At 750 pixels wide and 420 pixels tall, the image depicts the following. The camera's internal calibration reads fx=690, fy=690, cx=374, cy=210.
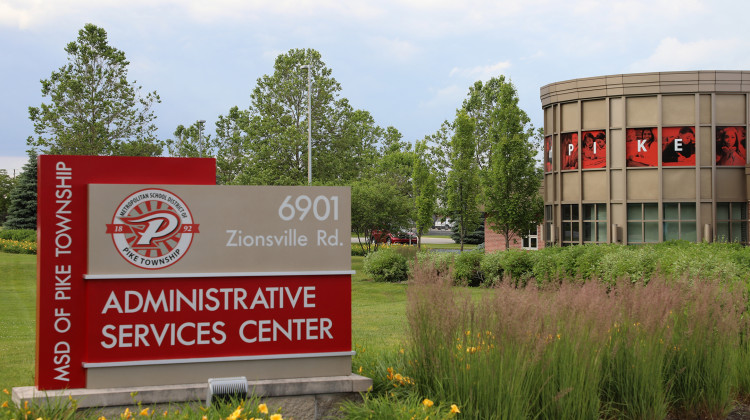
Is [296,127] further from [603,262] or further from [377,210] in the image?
[603,262]

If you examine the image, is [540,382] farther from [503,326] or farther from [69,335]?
[69,335]

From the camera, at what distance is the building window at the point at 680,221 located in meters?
27.2

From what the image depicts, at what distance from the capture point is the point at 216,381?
17.6ft

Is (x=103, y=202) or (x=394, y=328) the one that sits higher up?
(x=103, y=202)

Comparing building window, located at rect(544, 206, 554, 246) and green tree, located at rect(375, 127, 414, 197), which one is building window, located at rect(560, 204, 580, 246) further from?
green tree, located at rect(375, 127, 414, 197)

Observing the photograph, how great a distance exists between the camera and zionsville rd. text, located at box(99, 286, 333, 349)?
5422 mm

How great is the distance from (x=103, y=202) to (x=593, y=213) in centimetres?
2599

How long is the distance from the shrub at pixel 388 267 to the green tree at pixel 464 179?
14.4 m

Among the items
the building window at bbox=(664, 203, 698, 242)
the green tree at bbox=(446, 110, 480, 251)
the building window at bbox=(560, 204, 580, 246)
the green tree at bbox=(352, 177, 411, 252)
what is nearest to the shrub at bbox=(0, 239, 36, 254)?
the green tree at bbox=(352, 177, 411, 252)

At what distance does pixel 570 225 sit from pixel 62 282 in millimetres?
26739

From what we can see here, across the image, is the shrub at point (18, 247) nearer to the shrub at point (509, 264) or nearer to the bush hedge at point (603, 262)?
the bush hedge at point (603, 262)

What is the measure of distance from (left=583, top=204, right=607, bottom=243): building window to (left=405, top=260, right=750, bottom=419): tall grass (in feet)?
74.6

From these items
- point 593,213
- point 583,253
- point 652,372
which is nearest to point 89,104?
point 593,213

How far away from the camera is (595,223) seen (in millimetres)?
28812
